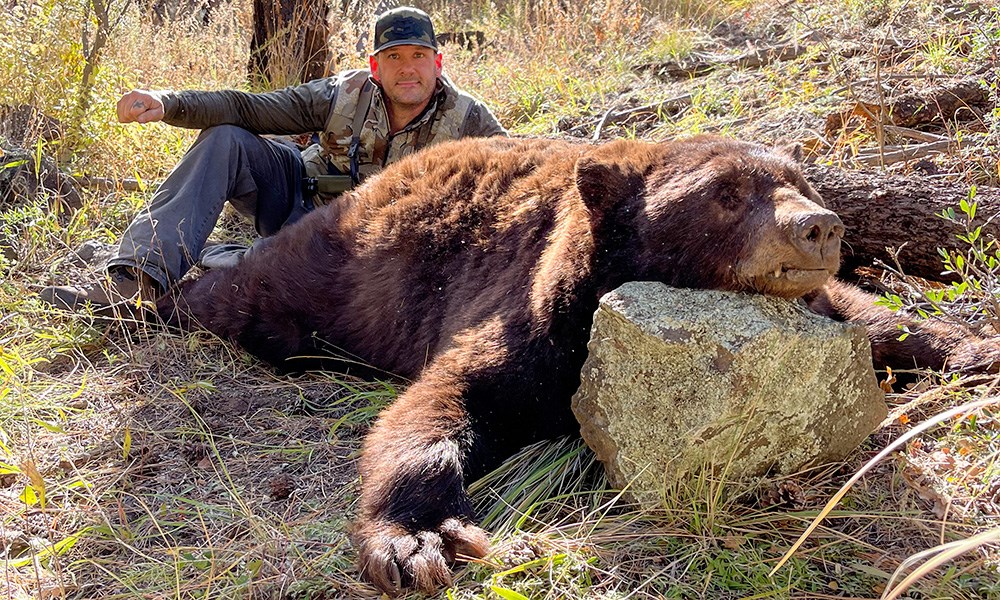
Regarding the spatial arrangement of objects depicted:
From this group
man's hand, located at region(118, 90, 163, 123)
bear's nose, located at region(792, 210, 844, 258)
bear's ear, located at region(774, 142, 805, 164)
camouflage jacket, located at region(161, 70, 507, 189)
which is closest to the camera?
bear's nose, located at region(792, 210, 844, 258)

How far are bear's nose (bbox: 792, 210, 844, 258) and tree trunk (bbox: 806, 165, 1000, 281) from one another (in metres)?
1.19

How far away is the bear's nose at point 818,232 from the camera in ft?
9.36

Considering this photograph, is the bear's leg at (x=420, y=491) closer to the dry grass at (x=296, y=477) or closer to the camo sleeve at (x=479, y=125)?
the dry grass at (x=296, y=477)

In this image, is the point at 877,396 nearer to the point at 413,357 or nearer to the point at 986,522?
the point at 986,522

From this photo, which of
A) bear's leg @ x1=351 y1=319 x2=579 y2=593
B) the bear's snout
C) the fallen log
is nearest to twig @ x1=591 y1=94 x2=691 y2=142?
the fallen log

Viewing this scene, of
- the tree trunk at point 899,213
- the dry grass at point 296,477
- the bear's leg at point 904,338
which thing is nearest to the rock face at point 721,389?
the dry grass at point 296,477

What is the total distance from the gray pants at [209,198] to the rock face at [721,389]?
2817mm

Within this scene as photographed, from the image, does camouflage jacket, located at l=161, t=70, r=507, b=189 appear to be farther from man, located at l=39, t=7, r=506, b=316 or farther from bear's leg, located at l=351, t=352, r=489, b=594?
bear's leg, located at l=351, t=352, r=489, b=594

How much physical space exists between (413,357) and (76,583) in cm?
175

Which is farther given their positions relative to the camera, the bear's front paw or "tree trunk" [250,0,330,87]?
"tree trunk" [250,0,330,87]

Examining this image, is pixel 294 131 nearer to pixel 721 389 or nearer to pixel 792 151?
pixel 792 151

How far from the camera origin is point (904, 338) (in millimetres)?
3484

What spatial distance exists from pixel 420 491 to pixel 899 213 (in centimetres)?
266

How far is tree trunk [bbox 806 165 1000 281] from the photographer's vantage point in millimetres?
3844
